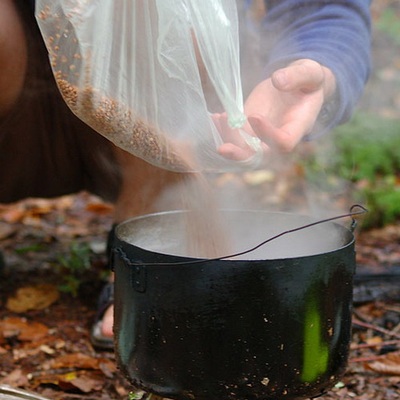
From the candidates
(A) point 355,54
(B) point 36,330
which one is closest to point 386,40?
(A) point 355,54

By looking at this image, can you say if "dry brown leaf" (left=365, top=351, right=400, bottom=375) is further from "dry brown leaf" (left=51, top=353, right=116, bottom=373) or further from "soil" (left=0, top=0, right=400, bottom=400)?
"dry brown leaf" (left=51, top=353, right=116, bottom=373)

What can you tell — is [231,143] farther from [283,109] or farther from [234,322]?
[234,322]

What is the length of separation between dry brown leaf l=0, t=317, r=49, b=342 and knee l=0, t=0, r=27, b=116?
63 cm

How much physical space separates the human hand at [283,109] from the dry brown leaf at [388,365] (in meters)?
0.65

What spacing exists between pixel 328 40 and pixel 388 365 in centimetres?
90

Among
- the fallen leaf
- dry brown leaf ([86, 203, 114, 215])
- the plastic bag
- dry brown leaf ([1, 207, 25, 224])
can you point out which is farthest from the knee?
dry brown leaf ([86, 203, 114, 215])

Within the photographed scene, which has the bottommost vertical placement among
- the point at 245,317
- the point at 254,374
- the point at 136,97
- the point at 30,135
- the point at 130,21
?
the point at 254,374

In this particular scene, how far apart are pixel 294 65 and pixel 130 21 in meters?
0.43

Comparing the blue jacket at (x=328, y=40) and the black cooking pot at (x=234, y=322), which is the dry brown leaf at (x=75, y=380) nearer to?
the black cooking pot at (x=234, y=322)

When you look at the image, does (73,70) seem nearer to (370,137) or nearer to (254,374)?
(254,374)

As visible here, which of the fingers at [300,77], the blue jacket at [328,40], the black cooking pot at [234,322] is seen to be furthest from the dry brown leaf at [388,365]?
the fingers at [300,77]

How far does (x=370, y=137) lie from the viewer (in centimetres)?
409

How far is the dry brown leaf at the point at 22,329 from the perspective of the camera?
82.2 inches

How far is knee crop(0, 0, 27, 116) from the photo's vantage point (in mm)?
1906
